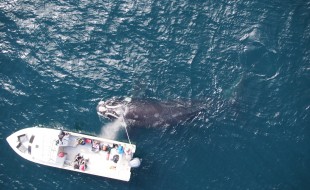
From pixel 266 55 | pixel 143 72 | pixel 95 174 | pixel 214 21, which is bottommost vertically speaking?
pixel 95 174

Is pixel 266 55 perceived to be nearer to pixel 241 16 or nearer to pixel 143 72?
pixel 241 16

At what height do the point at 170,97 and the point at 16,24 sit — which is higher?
the point at 16,24

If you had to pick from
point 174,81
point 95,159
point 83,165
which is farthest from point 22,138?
point 174,81

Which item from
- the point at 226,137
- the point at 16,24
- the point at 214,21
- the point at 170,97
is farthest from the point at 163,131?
the point at 16,24

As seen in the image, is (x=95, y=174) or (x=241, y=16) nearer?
(x=95, y=174)

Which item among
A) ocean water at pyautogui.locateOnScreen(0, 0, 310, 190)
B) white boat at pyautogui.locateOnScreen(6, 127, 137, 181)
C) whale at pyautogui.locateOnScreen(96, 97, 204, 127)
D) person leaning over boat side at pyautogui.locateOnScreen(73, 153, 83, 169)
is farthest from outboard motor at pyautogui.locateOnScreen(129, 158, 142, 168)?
person leaning over boat side at pyautogui.locateOnScreen(73, 153, 83, 169)

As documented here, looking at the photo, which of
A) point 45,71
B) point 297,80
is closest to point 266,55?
point 297,80

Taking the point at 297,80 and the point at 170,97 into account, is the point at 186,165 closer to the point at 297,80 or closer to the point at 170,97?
the point at 170,97
